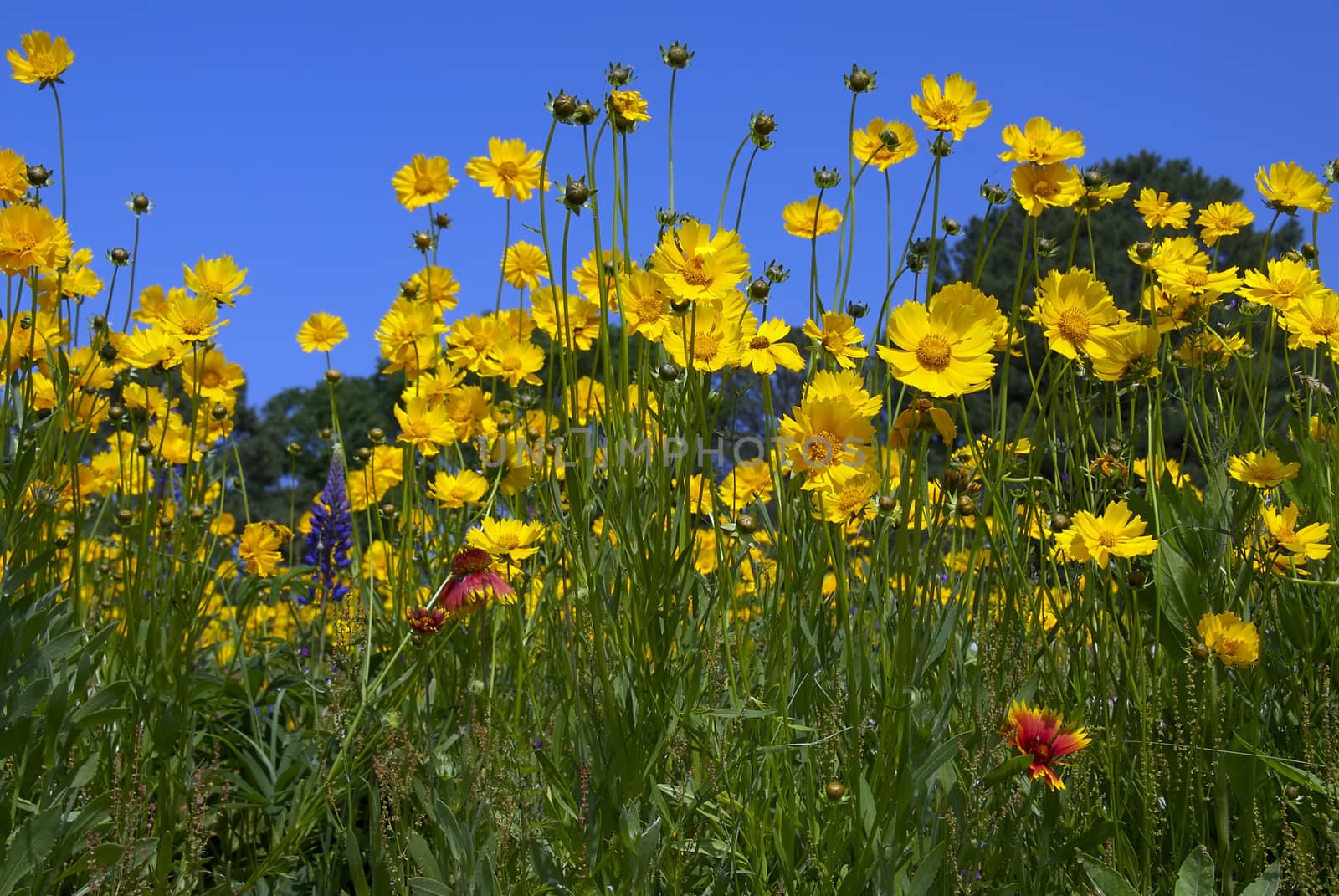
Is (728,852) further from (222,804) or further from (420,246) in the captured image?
(420,246)

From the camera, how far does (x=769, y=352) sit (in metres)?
1.60

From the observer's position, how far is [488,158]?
6.63ft

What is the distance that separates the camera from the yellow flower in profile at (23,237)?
1730mm

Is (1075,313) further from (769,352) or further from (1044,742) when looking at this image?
(1044,742)

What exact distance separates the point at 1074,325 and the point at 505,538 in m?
0.82

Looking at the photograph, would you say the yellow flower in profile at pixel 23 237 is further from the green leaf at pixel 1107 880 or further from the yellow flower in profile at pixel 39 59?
the green leaf at pixel 1107 880

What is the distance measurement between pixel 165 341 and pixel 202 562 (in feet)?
1.22

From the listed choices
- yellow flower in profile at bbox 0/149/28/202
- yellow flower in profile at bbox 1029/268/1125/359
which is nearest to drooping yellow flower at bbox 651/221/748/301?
yellow flower in profile at bbox 1029/268/1125/359

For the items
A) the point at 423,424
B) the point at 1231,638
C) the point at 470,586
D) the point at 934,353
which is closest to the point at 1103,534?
the point at 1231,638

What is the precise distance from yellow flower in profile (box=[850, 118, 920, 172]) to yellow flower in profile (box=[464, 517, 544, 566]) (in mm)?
754

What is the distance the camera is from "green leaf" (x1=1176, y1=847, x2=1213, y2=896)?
1.38 meters

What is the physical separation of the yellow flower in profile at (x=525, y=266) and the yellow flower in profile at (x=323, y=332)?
1.31 ft

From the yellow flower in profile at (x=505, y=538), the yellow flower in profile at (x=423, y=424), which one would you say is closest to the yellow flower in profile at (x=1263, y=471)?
the yellow flower in profile at (x=505, y=538)

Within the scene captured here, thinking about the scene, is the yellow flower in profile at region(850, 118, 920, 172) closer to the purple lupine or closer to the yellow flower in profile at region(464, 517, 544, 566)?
the yellow flower in profile at region(464, 517, 544, 566)
